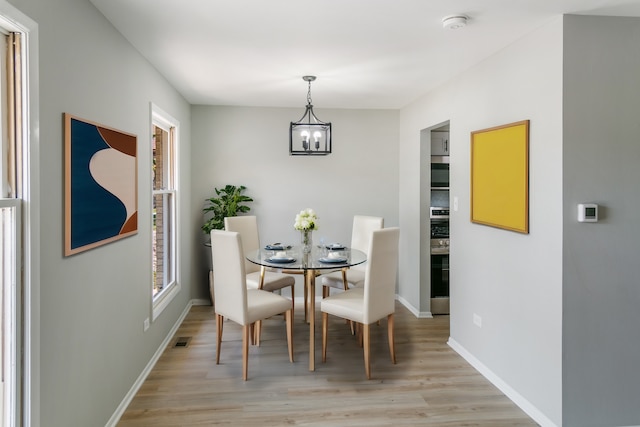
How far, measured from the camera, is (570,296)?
2350 millimetres

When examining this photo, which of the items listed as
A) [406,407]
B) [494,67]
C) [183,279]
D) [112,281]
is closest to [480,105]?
[494,67]

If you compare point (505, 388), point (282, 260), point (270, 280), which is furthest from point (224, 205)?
point (505, 388)

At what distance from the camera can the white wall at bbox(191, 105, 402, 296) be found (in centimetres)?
502

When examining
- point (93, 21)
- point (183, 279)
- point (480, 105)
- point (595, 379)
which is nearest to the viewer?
point (93, 21)

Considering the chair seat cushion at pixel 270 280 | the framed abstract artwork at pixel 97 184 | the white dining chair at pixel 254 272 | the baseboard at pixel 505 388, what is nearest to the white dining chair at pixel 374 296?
the baseboard at pixel 505 388

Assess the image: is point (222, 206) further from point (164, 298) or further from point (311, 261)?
point (311, 261)

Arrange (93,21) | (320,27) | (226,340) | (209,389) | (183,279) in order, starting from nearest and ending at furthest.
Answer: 1. (93,21)
2. (320,27)
3. (209,389)
4. (226,340)
5. (183,279)

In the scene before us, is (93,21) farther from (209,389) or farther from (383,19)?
(209,389)

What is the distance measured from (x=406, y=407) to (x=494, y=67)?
8.48 ft

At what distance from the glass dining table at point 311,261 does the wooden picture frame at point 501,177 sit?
1.13 metres

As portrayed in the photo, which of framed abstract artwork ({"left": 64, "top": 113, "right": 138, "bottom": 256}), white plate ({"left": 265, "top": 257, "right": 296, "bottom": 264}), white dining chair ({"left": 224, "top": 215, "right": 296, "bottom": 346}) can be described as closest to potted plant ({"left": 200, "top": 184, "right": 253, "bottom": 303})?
white dining chair ({"left": 224, "top": 215, "right": 296, "bottom": 346})

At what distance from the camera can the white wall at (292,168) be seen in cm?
502

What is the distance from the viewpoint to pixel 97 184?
2.21 metres

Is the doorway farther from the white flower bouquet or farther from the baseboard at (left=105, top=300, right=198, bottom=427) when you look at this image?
the baseboard at (left=105, top=300, right=198, bottom=427)
